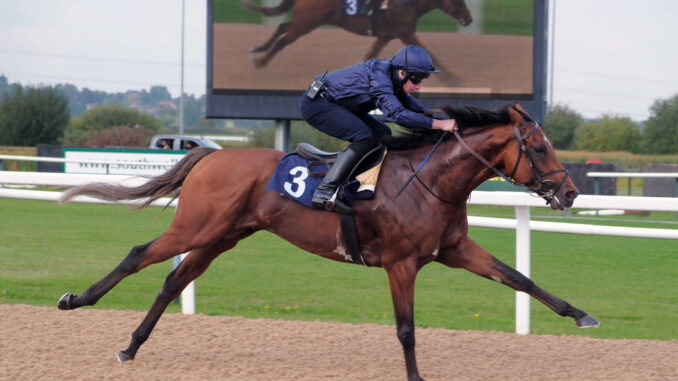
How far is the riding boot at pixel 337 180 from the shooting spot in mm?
4406

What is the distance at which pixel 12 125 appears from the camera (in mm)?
41062

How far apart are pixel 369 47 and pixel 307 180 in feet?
36.6

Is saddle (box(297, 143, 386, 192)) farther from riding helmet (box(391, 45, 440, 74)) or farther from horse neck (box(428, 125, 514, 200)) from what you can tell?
riding helmet (box(391, 45, 440, 74))

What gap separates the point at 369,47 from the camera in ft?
50.6

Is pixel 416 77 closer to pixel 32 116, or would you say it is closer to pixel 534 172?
pixel 534 172

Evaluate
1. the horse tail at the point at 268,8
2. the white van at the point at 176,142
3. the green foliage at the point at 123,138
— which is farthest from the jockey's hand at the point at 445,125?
the green foliage at the point at 123,138

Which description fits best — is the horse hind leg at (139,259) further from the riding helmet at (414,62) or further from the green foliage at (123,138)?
the green foliage at (123,138)

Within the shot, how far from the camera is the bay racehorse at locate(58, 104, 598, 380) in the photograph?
4.24m

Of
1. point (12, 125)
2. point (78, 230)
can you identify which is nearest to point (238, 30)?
point (78, 230)

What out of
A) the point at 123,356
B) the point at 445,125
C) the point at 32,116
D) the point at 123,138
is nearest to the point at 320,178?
the point at 445,125

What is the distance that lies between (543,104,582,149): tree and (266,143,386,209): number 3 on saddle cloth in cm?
4374

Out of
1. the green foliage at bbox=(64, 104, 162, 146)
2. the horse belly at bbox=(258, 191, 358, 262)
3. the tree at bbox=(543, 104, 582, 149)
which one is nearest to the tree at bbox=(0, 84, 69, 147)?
the green foliage at bbox=(64, 104, 162, 146)

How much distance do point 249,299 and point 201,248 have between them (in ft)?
6.63

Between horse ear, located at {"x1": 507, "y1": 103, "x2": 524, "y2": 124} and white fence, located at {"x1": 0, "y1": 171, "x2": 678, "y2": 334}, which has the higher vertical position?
horse ear, located at {"x1": 507, "y1": 103, "x2": 524, "y2": 124}
